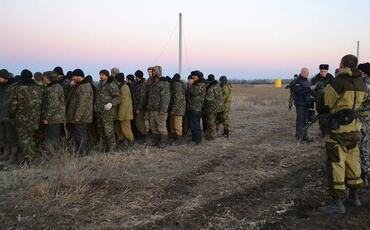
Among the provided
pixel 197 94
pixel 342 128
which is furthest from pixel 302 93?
pixel 342 128

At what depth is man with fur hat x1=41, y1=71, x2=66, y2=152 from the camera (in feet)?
22.2

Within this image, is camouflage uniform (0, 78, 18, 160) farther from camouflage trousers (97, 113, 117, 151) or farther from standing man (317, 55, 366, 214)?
standing man (317, 55, 366, 214)

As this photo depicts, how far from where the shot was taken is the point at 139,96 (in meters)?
8.29

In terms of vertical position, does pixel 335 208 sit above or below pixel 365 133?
below

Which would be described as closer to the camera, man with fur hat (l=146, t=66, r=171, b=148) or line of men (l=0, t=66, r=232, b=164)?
line of men (l=0, t=66, r=232, b=164)

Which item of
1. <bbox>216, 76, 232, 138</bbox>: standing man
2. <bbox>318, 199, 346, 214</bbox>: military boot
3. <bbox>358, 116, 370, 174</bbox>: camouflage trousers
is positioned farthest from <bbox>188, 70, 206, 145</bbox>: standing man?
<bbox>318, 199, 346, 214</bbox>: military boot

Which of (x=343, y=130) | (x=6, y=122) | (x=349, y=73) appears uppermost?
(x=349, y=73)

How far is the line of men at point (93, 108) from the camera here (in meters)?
6.64

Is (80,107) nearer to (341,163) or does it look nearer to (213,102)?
(213,102)

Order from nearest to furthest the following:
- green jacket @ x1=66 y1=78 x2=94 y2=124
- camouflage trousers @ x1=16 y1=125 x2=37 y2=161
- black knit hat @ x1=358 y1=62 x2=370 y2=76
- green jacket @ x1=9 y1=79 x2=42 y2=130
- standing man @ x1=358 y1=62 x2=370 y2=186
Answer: standing man @ x1=358 y1=62 x2=370 y2=186, black knit hat @ x1=358 y1=62 x2=370 y2=76, green jacket @ x1=9 y1=79 x2=42 y2=130, camouflage trousers @ x1=16 y1=125 x2=37 y2=161, green jacket @ x1=66 y1=78 x2=94 y2=124

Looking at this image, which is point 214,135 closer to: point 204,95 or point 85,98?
point 204,95

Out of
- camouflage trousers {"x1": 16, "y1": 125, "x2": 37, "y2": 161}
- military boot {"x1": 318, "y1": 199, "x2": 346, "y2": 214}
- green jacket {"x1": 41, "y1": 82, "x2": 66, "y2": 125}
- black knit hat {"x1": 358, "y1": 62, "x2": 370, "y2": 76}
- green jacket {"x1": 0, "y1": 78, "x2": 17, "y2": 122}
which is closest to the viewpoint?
military boot {"x1": 318, "y1": 199, "x2": 346, "y2": 214}

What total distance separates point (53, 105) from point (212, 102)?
13.3 feet

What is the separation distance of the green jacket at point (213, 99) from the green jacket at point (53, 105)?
377cm
